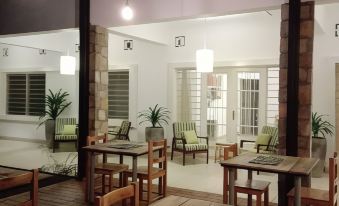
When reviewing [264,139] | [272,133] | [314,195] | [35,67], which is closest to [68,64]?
[35,67]

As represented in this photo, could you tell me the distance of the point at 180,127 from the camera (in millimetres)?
7098

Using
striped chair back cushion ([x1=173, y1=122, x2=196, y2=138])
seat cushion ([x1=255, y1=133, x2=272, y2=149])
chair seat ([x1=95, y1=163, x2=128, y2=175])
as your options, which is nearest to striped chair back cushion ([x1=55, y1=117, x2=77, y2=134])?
striped chair back cushion ([x1=173, y1=122, x2=196, y2=138])

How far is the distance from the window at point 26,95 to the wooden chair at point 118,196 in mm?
6216

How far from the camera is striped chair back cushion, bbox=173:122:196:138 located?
7.03 m

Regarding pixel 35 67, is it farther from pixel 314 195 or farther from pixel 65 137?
pixel 314 195

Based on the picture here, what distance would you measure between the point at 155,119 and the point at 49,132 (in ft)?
7.61

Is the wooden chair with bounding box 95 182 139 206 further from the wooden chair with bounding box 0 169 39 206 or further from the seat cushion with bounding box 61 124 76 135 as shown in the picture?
the seat cushion with bounding box 61 124 76 135

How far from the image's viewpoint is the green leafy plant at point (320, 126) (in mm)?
5707

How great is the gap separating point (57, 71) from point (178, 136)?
2852 mm

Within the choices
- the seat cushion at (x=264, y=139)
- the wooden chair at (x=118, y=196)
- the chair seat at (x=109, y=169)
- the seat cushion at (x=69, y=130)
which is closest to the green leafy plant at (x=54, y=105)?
the seat cushion at (x=69, y=130)

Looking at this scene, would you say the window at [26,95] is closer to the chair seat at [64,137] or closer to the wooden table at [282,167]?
the chair seat at [64,137]

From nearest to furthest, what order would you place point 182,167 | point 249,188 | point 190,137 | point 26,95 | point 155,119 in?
point 249,188, point 182,167, point 190,137, point 155,119, point 26,95

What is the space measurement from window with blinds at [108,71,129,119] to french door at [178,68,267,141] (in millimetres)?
1359

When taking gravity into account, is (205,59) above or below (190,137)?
above
